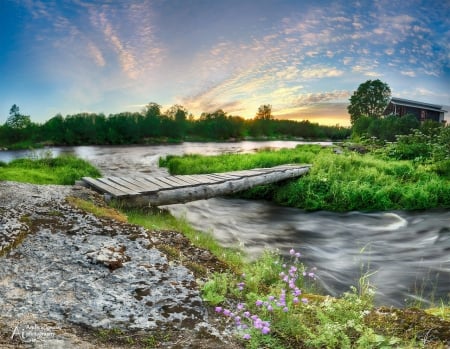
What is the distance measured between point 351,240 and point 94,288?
22.6 feet

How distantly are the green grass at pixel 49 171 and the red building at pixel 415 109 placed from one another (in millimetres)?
39297

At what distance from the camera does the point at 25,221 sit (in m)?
4.71

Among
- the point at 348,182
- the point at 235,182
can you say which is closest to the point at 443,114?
the point at 348,182

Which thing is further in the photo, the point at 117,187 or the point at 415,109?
the point at 415,109

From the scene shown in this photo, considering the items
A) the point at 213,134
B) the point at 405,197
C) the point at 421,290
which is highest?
the point at 213,134

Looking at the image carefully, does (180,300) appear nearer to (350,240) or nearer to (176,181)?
(176,181)

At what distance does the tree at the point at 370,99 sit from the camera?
5434cm

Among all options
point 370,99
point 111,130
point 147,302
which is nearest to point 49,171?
point 147,302

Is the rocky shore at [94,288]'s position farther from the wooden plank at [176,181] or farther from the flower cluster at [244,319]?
the wooden plank at [176,181]

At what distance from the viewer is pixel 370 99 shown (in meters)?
55.3

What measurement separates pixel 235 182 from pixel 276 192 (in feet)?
10.3

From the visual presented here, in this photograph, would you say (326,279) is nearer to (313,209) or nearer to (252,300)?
(252,300)

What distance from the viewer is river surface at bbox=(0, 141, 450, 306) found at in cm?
588

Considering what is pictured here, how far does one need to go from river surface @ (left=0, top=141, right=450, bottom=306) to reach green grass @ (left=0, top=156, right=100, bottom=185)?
4.91 meters
